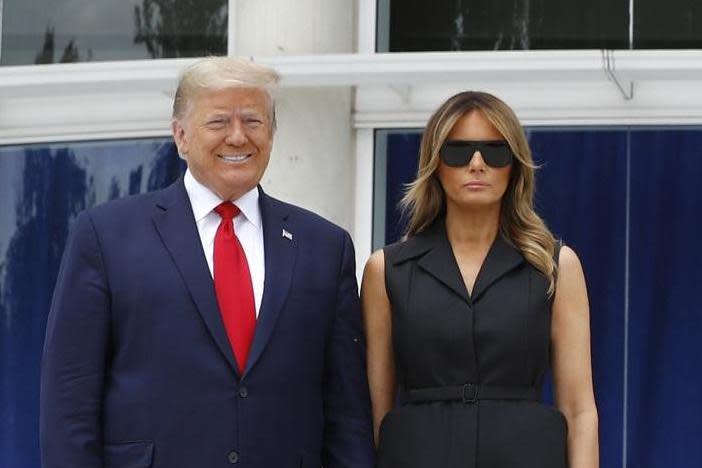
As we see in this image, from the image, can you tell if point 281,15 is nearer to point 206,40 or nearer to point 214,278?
point 206,40

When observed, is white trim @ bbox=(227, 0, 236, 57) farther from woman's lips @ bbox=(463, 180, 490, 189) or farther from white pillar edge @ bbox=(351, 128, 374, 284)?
woman's lips @ bbox=(463, 180, 490, 189)

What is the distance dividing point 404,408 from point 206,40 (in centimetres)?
469

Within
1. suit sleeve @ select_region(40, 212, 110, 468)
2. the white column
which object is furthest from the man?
the white column

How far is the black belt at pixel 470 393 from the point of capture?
4.37 meters

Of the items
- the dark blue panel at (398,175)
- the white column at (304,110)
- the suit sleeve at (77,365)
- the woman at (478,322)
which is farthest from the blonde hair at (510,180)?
the dark blue panel at (398,175)

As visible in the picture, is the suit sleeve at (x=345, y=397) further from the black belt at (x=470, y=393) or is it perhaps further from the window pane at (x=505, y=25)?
the window pane at (x=505, y=25)

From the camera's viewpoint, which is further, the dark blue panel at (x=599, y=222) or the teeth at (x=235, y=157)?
the dark blue panel at (x=599, y=222)

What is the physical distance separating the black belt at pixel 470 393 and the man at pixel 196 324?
0.93 feet

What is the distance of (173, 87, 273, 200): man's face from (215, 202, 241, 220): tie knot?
0.07 m

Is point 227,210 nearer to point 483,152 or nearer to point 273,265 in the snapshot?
point 273,265

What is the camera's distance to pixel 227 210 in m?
4.34

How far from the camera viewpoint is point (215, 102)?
4.21 meters

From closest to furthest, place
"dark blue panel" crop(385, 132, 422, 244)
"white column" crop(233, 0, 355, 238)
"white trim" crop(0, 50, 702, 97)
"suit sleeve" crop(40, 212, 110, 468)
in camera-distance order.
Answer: "suit sleeve" crop(40, 212, 110, 468) → "white trim" crop(0, 50, 702, 97) → "white column" crop(233, 0, 355, 238) → "dark blue panel" crop(385, 132, 422, 244)

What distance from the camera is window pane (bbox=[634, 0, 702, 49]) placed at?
827 cm
